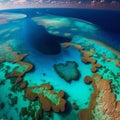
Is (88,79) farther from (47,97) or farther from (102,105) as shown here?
(47,97)

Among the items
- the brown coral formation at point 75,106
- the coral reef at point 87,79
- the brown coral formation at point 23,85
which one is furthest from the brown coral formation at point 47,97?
the coral reef at point 87,79

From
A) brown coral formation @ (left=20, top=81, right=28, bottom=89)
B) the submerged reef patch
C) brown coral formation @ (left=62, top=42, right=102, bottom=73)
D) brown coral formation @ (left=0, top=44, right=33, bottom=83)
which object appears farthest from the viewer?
brown coral formation @ (left=62, top=42, right=102, bottom=73)

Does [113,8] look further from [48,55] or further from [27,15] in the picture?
[48,55]

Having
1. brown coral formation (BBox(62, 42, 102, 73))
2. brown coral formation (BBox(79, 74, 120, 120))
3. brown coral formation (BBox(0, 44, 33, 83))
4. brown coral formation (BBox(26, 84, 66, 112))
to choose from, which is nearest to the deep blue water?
brown coral formation (BBox(62, 42, 102, 73))

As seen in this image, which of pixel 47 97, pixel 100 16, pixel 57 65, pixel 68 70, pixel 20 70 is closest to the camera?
pixel 47 97

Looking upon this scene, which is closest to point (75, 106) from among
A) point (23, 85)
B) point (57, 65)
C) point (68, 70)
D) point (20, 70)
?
point (68, 70)

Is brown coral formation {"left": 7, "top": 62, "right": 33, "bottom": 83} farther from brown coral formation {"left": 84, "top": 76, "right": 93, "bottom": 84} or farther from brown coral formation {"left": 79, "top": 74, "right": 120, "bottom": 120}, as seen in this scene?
brown coral formation {"left": 79, "top": 74, "right": 120, "bottom": 120}

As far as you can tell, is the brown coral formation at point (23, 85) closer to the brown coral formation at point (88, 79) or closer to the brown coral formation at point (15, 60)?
the brown coral formation at point (15, 60)

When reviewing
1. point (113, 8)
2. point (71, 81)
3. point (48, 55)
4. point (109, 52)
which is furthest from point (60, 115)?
point (113, 8)
